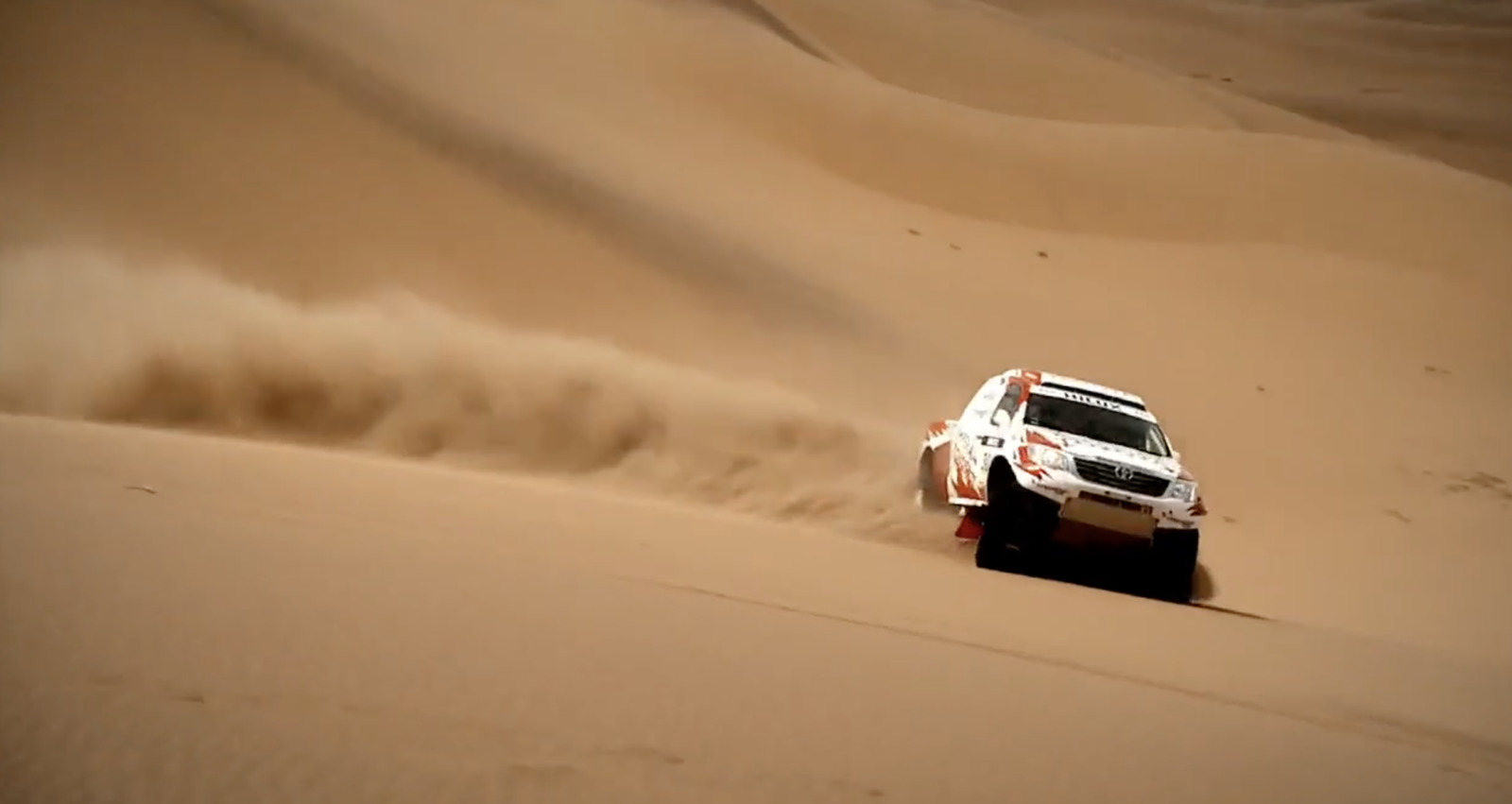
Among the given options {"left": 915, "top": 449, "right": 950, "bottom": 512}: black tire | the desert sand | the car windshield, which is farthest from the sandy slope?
{"left": 915, "top": 449, "right": 950, "bottom": 512}: black tire

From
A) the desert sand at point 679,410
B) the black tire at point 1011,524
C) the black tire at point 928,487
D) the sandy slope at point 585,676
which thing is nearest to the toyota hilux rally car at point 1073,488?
the black tire at point 1011,524

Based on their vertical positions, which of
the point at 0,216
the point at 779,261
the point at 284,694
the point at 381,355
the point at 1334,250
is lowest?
the point at 284,694

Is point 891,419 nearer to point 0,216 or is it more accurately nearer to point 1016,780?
point 0,216

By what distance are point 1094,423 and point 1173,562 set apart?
1.42 metres

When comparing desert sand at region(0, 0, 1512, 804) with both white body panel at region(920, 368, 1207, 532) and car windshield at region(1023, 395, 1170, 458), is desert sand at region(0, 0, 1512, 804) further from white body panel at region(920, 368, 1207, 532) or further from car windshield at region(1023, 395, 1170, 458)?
car windshield at region(1023, 395, 1170, 458)

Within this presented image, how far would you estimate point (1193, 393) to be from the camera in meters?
17.4

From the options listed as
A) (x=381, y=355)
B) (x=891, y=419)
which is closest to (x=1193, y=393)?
(x=891, y=419)

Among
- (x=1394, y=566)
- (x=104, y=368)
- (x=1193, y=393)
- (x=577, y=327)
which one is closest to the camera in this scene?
(x=104, y=368)

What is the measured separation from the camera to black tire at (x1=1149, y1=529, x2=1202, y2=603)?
9438 millimetres

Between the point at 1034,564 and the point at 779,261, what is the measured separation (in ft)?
30.8

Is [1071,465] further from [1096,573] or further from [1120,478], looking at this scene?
[1096,573]

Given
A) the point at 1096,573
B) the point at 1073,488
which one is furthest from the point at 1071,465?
the point at 1096,573

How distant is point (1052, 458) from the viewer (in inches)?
376

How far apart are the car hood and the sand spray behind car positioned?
5.48 feet
